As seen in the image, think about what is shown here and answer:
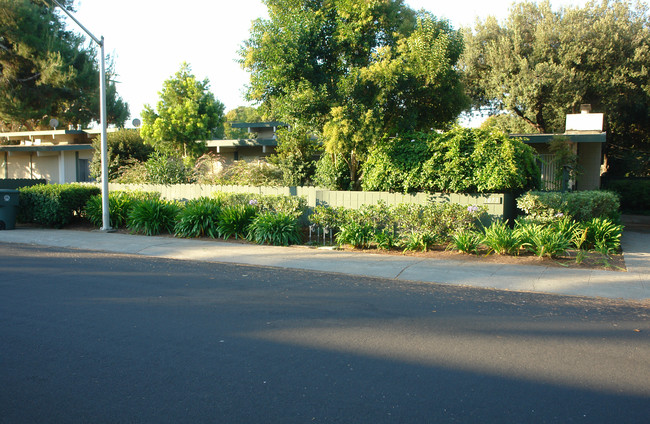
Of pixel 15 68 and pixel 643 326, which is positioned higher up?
pixel 15 68

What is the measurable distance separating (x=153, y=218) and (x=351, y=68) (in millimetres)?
7704

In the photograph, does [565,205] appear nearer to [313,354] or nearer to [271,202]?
[271,202]

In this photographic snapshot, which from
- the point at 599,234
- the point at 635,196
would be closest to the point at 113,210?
the point at 599,234

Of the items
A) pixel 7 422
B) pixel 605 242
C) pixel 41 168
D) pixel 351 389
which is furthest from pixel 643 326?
pixel 41 168

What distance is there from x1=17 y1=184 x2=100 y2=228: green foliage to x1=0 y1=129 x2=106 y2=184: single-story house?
27.3 feet

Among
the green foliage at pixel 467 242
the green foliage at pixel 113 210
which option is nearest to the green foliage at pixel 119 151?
the green foliage at pixel 113 210

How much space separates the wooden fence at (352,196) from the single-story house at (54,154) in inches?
406

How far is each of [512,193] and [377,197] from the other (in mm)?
3727

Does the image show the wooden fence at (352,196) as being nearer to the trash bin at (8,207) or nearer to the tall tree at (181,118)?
the trash bin at (8,207)

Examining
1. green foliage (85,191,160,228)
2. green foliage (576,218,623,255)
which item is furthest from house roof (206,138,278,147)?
green foliage (576,218,623,255)

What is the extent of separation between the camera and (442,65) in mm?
13969

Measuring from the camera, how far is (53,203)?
1706cm

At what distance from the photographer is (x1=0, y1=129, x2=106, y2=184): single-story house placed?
86.1 feet

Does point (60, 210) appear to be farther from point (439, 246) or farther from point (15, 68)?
point (15, 68)
